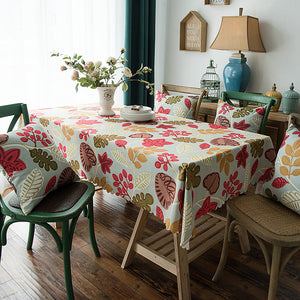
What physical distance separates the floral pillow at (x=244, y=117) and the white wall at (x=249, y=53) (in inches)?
35.7

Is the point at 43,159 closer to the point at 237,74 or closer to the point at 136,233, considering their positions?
the point at 136,233

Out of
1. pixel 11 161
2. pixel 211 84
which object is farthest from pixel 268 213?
pixel 211 84

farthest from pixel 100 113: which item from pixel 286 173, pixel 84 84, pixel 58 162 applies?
pixel 286 173

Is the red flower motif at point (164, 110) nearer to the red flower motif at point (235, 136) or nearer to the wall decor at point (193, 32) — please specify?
the red flower motif at point (235, 136)

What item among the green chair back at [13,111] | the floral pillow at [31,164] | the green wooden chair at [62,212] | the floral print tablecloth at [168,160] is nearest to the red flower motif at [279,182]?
the floral print tablecloth at [168,160]

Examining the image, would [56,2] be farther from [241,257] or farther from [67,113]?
[241,257]

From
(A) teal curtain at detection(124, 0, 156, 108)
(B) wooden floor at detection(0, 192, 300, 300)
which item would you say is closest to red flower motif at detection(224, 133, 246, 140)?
(B) wooden floor at detection(0, 192, 300, 300)

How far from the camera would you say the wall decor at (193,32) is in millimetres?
3621

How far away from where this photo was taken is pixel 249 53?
3.31 metres

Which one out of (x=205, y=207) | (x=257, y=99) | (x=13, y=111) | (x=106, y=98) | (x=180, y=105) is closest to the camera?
(x=205, y=207)

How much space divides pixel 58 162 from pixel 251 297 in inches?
49.6

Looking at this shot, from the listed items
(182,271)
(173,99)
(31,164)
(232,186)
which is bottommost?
(182,271)

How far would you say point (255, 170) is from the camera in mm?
1875

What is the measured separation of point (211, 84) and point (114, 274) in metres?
2.18
